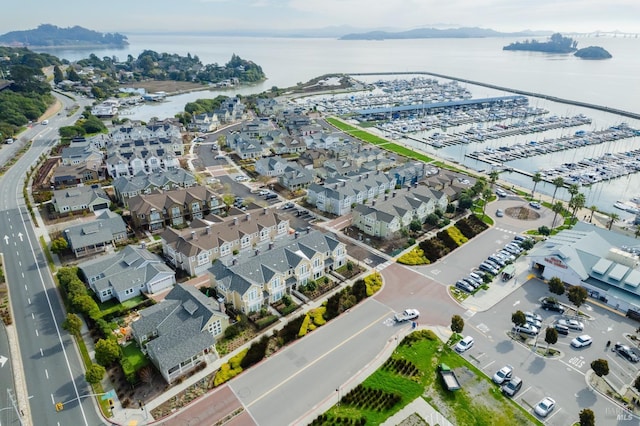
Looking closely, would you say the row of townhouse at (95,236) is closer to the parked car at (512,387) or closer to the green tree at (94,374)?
the green tree at (94,374)

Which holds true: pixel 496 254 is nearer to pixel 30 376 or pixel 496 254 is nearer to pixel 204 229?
pixel 204 229

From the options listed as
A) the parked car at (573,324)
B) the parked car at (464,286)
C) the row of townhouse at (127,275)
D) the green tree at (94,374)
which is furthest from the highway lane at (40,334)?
the parked car at (573,324)

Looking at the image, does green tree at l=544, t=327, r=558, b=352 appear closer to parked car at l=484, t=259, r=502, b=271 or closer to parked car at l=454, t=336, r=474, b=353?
parked car at l=454, t=336, r=474, b=353

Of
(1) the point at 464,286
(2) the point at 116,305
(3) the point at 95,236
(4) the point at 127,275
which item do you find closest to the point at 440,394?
(1) the point at 464,286

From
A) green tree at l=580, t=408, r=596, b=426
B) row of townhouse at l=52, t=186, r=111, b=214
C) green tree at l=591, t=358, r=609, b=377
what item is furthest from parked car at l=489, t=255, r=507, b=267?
row of townhouse at l=52, t=186, r=111, b=214

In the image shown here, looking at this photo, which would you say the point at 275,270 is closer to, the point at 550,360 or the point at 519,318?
the point at 519,318

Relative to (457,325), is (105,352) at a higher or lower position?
higher

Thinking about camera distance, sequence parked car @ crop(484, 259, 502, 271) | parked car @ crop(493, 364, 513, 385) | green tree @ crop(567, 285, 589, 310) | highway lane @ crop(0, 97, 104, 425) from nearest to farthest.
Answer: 1. highway lane @ crop(0, 97, 104, 425)
2. parked car @ crop(493, 364, 513, 385)
3. green tree @ crop(567, 285, 589, 310)
4. parked car @ crop(484, 259, 502, 271)
